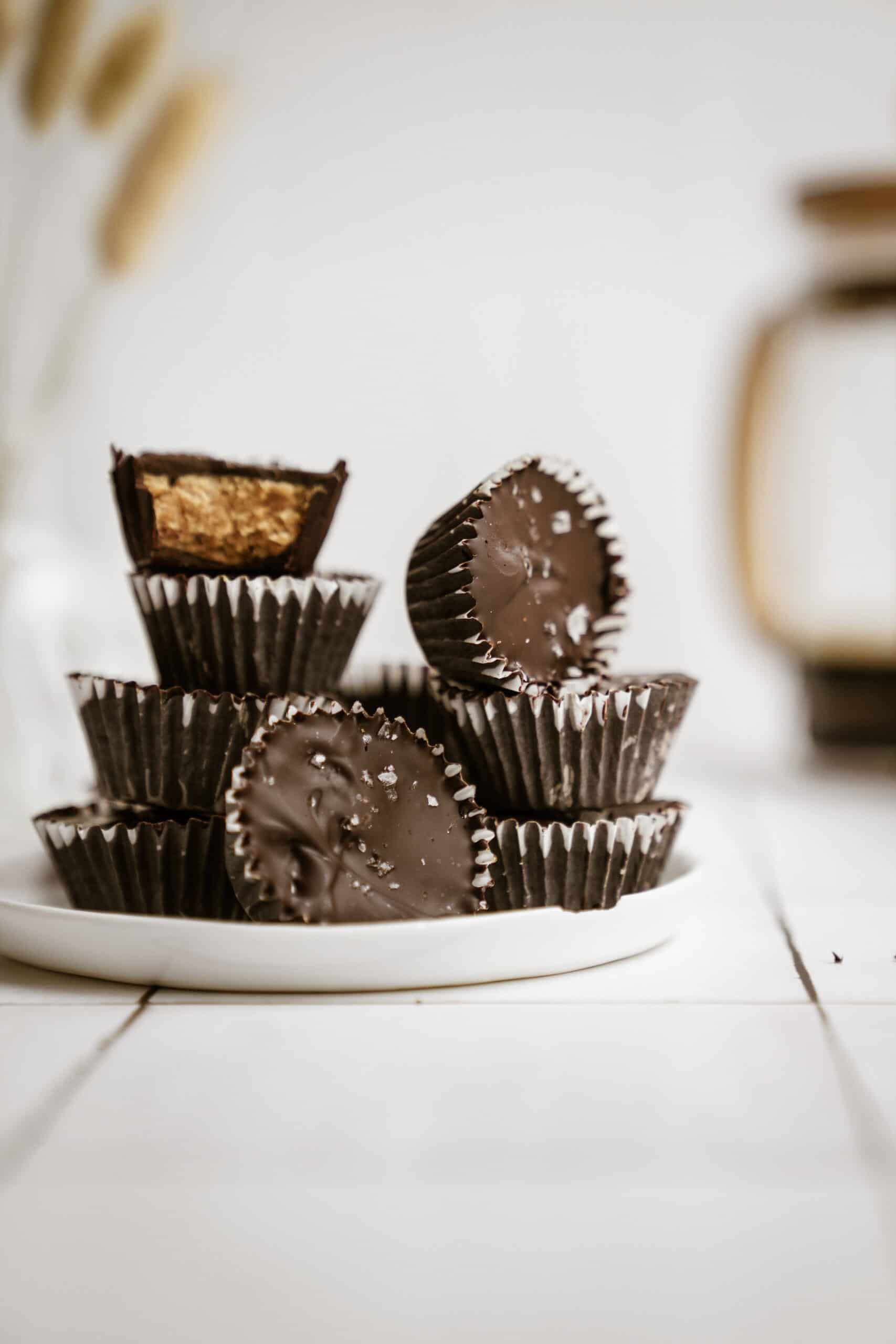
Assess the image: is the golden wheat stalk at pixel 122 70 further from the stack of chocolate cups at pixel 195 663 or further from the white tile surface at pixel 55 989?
the white tile surface at pixel 55 989

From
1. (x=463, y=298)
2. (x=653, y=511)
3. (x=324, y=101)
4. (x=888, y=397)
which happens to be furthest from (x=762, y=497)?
(x=324, y=101)

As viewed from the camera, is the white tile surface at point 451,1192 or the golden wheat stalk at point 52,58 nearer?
the white tile surface at point 451,1192

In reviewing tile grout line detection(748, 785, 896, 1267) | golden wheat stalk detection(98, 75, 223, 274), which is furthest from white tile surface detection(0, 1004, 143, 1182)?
golden wheat stalk detection(98, 75, 223, 274)

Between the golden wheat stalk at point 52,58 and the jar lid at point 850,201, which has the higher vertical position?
the golden wheat stalk at point 52,58

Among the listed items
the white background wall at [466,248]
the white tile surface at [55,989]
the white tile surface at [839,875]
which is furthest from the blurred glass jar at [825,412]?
the white tile surface at [55,989]

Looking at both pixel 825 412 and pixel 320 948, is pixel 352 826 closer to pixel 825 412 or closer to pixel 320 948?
pixel 320 948

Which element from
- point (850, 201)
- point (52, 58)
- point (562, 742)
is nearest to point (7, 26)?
point (52, 58)
